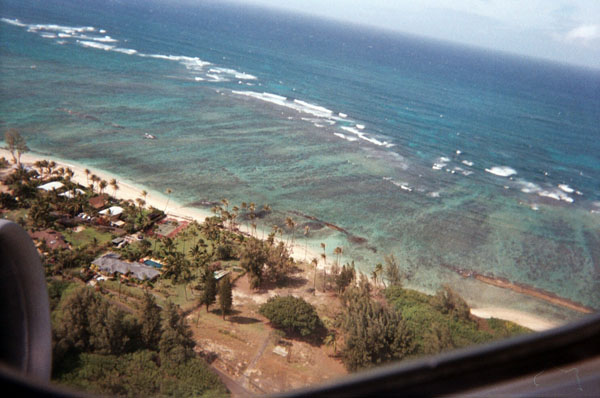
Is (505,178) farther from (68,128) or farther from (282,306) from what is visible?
(68,128)

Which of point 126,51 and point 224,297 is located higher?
point 126,51

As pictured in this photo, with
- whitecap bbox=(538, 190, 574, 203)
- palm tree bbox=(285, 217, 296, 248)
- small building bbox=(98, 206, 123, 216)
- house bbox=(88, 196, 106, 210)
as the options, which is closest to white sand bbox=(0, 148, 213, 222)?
house bbox=(88, 196, 106, 210)

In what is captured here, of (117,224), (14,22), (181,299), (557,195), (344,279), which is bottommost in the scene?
(181,299)

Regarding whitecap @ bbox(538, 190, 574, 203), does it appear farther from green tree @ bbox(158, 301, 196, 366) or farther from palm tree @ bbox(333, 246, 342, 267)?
green tree @ bbox(158, 301, 196, 366)

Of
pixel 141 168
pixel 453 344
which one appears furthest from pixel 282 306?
pixel 141 168

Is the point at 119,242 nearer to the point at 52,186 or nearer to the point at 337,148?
the point at 52,186

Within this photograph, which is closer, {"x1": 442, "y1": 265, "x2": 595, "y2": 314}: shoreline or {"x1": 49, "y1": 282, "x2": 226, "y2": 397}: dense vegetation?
{"x1": 49, "y1": 282, "x2": 226, "y2": 397}: dense vegetation

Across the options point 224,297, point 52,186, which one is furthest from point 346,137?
point 224,297
